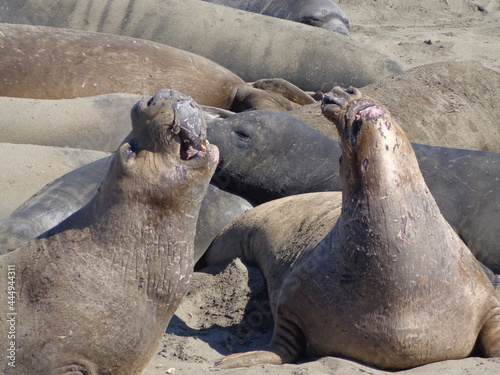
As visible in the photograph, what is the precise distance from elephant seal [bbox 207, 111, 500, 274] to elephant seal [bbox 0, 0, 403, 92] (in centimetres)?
259

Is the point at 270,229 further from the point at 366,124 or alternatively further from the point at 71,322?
the point at 71,322

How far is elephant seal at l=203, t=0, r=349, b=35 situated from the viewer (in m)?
9.26

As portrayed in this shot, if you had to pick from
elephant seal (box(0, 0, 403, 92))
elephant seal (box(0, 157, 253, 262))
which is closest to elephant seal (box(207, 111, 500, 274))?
elephant seal (box(0, 157, 253, 262))

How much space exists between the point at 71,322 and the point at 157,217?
422 mm

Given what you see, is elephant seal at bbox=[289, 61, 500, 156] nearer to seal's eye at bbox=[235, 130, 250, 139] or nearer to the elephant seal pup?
seal's eye at bbox=[235, 130, 250, 139]

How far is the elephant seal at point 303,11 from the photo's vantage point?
9.26 m

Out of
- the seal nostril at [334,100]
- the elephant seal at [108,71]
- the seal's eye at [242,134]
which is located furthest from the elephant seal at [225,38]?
the seal nostril at [334,100]

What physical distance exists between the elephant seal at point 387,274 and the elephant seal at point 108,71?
3373 millimetres

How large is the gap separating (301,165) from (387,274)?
6.78ft

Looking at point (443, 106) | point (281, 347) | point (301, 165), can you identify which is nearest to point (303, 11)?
point (443, 106)

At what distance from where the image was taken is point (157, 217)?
2.56 metres

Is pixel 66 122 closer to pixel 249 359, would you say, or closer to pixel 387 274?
pixel 249 359

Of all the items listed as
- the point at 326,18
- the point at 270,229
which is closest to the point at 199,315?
the point at 270,229

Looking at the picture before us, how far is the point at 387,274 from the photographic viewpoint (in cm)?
302
